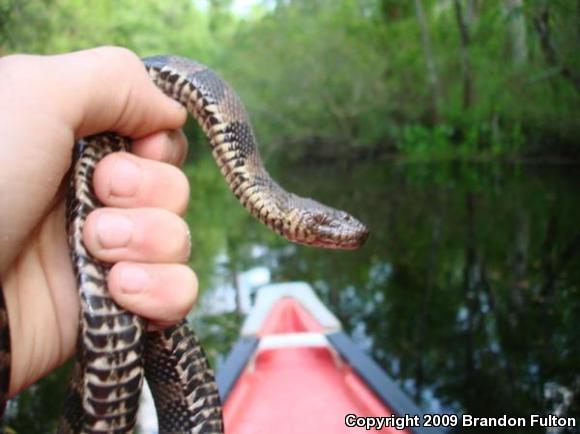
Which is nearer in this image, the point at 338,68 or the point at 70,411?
the point at 70,411

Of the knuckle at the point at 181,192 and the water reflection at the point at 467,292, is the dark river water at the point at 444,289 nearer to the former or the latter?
the water reflection at the point at 467,292

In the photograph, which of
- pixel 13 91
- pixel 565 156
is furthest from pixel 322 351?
pixel 565 156

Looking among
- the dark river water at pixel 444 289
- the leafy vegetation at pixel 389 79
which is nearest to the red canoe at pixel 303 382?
the dark river water at pixel 444 289

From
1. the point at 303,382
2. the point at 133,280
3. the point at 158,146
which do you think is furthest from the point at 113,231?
the point at 303,382

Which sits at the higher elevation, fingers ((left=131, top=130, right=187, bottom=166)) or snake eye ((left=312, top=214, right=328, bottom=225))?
fingers ((left=131, top=130, right=187, bottom=166))

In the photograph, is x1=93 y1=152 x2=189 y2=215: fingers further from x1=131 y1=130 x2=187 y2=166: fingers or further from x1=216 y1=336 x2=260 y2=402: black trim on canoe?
x1=216 y1=336 x2=260 y2=402: black trim on canoe

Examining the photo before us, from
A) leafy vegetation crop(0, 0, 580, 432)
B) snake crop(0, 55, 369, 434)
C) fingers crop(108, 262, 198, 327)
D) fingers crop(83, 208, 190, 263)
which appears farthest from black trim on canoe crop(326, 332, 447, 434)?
fingers crop(83, 208, 190, 263)

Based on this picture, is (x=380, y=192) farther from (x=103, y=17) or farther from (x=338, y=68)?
(x=338, y=68)

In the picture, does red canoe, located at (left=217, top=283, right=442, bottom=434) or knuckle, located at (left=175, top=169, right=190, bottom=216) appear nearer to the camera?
knuckle, located at (left=175, top=169, right=190, bottom=216)
